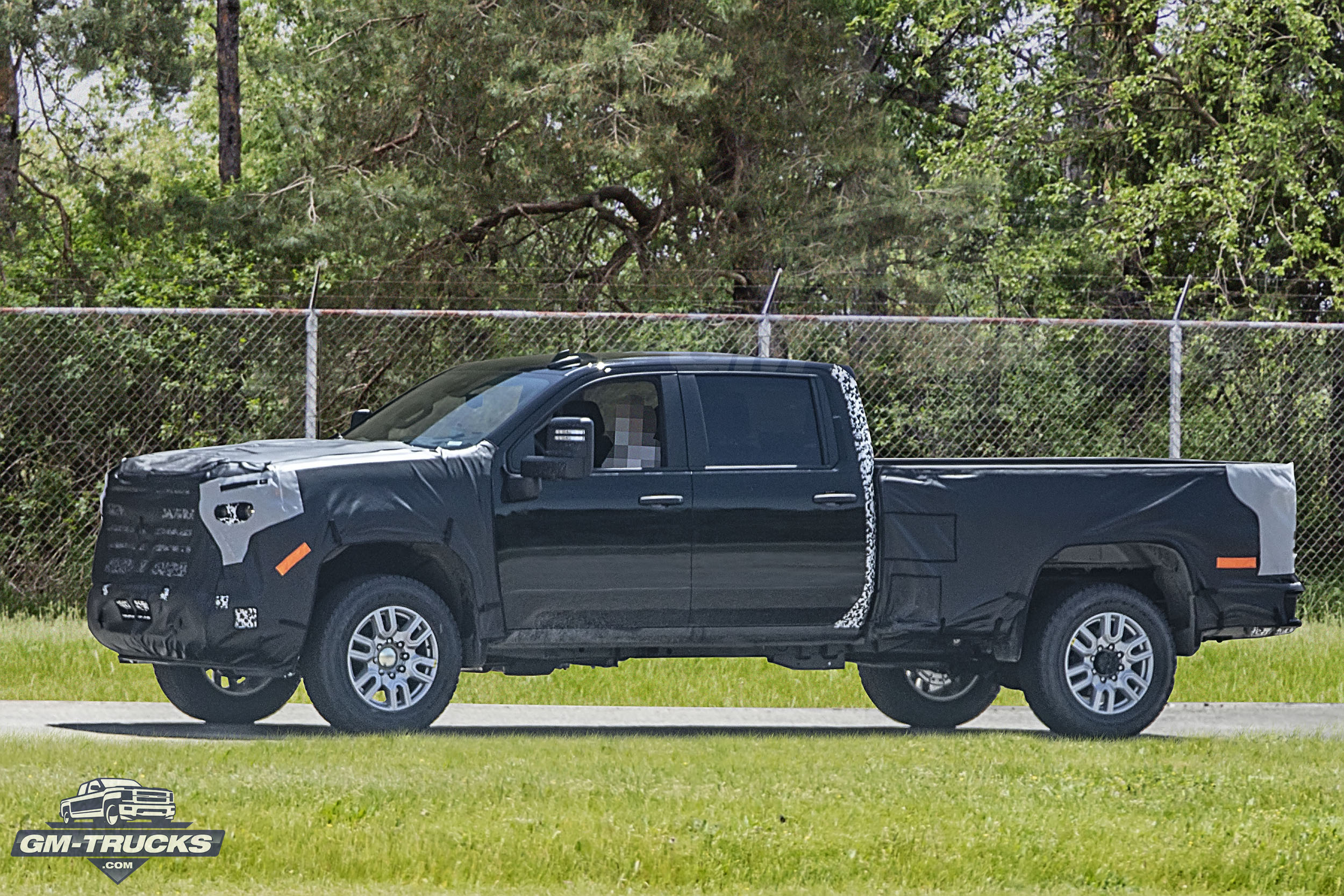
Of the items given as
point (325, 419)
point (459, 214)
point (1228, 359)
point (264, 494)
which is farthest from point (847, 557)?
point (459, 214)

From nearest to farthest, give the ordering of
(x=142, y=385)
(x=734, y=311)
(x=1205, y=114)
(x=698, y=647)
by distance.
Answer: (x=698, y=647), (x=142, y=385), (x=734, y=311), (x=1205, y=114)

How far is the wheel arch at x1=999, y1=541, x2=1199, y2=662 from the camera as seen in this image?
414 inches

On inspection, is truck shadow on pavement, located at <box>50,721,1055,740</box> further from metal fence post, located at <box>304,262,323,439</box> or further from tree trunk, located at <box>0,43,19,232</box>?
tree trunk, located at <box>0,43,19,232</box>

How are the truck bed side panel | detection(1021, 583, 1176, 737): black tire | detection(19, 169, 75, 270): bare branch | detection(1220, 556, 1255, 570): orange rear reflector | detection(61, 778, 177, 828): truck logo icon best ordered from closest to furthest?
detection(61, 778, 177, 828): truck logo icon → the truck bed side panel → detection(1021, 583, 1176, 737): black tire → detection(1220, 556, 1255, 570): orange rear reflector → detection(19, 169, 75, 270): bare branch

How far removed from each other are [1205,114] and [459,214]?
846 cm

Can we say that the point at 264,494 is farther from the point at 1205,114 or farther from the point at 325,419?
the point at 1205,114

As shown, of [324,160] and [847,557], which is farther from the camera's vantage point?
[324,160]

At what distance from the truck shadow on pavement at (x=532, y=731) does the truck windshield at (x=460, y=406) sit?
5.34 ft

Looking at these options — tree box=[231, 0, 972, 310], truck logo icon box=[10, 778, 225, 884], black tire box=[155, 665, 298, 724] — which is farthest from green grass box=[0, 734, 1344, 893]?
tree box=[231, 0, 972, 310]

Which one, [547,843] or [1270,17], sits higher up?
[1270,17]

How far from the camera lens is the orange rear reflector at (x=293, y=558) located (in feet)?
30.3

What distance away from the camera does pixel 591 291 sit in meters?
19.7

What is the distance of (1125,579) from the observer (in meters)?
10.8

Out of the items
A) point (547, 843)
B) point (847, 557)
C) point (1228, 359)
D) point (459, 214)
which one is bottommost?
point (547, 843)
